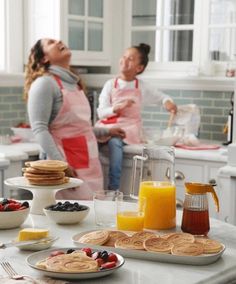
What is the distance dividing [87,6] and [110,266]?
3.31 m

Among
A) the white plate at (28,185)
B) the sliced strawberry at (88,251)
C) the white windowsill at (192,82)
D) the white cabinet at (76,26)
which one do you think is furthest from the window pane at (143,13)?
the sliced strawberry at (88,251)

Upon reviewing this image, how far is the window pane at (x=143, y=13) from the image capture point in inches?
202

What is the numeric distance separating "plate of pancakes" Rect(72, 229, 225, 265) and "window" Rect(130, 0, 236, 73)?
2848 millimetres

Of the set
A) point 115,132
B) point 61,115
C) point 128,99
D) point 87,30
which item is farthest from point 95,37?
point 61,115

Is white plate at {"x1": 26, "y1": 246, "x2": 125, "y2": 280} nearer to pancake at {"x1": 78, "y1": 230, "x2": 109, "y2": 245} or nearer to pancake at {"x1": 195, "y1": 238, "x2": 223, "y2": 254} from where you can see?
pancake at {"x1": 78, "y1": 230, "x2": 109, "y2": 245}

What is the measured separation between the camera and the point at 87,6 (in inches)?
193

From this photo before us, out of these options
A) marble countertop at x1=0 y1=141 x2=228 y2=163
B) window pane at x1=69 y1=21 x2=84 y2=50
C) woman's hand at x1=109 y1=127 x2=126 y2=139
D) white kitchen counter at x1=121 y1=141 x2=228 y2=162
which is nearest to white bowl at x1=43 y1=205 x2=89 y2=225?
marble countertop at x1=0 y1=141 x2=228 y2=163

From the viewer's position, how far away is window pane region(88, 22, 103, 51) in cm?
499

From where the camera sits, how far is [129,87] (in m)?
4.64

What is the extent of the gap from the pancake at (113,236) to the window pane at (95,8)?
303 cm

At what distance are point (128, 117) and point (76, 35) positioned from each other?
0.75m

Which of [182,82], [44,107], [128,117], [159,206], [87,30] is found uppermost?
[87,30]

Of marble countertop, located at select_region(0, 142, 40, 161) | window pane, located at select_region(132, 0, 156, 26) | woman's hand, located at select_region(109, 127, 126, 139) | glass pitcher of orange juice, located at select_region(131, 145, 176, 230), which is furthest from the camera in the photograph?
window pane, located at select_region(132, 0, 156, 26)

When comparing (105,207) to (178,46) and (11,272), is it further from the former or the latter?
(178,46)
